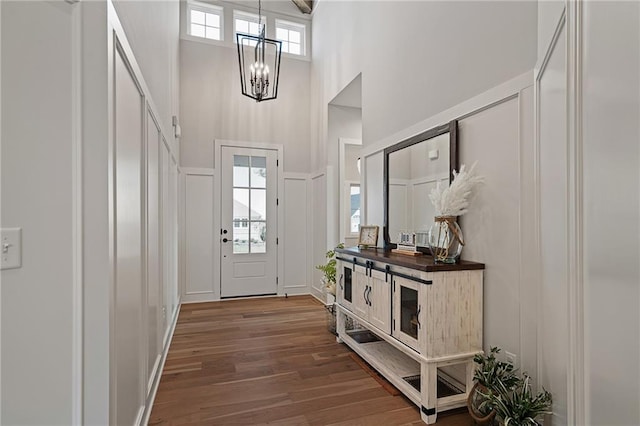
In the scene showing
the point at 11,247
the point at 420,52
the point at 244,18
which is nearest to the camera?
the point at 11,247

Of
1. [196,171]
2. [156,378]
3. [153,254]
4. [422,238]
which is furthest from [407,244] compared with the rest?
[196,171]

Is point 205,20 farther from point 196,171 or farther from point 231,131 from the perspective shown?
point 196,171

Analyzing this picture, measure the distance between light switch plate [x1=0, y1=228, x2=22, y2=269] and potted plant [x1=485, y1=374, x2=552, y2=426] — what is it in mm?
2072

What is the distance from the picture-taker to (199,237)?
4.92m

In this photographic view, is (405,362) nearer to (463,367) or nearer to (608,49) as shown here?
(463,367)

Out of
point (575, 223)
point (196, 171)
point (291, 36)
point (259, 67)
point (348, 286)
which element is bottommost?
point (348, 286)

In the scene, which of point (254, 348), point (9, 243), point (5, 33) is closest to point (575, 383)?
point (9, 243)

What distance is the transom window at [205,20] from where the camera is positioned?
498 cm

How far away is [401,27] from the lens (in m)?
2.94

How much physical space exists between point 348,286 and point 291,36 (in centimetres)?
448

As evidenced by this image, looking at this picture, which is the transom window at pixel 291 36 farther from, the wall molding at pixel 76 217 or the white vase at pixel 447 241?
the wall molding at pixel 76 217

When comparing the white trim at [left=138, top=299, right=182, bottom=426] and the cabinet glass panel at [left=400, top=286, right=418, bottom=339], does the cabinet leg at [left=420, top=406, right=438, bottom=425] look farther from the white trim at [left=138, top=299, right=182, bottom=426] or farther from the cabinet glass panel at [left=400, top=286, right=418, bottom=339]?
the white trim at [left=138, top=299, right=182, bottom=426]

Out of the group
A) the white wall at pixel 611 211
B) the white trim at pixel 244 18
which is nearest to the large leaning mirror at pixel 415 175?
the white wall at pixel 611 211

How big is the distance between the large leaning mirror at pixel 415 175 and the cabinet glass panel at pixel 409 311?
52cm
